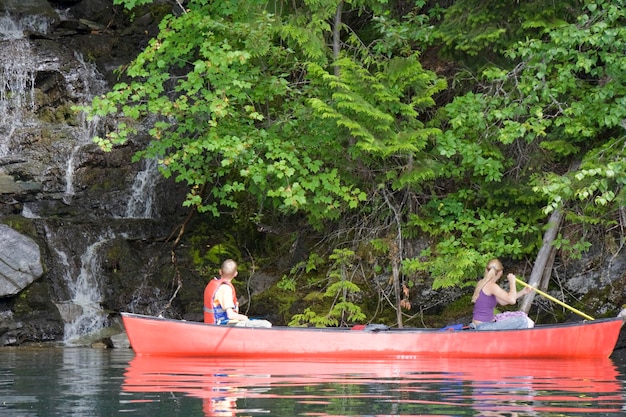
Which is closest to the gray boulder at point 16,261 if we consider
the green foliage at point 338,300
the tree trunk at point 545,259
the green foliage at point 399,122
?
the green foliage at point 399,122

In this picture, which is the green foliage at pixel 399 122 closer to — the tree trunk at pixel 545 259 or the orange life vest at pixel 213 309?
the tree trunk at pixel 545 259

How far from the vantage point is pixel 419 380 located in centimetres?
938

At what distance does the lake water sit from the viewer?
6996 millimetres

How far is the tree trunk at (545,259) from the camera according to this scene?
1450cm

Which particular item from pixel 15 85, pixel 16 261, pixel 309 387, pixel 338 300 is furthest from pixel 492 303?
pixel 15 85

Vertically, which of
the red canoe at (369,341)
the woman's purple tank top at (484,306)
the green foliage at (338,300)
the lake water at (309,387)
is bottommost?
the lake water at (309,387)

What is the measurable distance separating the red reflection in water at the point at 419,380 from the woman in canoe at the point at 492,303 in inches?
21.4

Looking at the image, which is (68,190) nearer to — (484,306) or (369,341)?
(369,341)

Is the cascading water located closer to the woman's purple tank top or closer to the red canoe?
the red canoe

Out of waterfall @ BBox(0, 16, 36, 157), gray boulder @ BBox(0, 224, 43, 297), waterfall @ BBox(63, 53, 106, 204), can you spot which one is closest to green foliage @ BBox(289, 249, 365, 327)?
gray boulder @ BBox(0, 224, 43, 297)

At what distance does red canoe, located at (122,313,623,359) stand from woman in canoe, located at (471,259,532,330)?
0.87ft

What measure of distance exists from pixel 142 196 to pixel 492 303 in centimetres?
857

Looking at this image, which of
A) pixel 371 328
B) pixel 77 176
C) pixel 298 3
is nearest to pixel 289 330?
pixel 371 328

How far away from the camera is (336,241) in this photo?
16.4m
